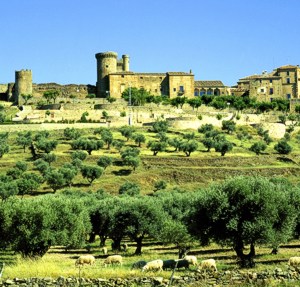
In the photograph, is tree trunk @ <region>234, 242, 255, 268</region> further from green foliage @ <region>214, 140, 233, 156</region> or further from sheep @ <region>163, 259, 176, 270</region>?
green foliage @ <region>214, 140, 233, 156</region>

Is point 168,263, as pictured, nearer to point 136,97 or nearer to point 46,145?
point 46,145

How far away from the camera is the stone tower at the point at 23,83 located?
11088 cm

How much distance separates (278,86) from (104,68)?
32.7 meters

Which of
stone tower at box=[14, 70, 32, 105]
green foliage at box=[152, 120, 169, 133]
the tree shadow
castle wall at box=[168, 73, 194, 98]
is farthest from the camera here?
castle wall at box=[168, 73, 194, 98]

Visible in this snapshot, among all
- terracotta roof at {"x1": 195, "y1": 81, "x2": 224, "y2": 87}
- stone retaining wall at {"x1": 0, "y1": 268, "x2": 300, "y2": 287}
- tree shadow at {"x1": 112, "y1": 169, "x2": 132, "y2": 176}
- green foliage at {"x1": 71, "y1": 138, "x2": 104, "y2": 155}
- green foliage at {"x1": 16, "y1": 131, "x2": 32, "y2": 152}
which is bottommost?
tree shadow at {"x1": 112, "y1": 169, "x2": 132, "y2": 176}

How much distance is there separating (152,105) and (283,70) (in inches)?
1163

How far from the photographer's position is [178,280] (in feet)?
66.5

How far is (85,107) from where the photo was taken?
99.5m

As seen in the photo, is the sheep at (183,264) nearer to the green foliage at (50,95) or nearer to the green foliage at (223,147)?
the green foliage at (223,147)

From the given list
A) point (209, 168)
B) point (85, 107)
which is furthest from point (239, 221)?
point (85, 107)

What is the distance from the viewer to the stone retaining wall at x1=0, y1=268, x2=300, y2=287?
20078 mm

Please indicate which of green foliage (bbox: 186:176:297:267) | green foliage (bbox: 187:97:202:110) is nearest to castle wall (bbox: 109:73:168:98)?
green foliage (bbox: 187:97:202:110)

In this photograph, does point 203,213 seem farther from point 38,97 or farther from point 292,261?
point 38,97

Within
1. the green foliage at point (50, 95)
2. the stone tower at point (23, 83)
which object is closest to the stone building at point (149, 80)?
the green foliage at point (50, 95)
